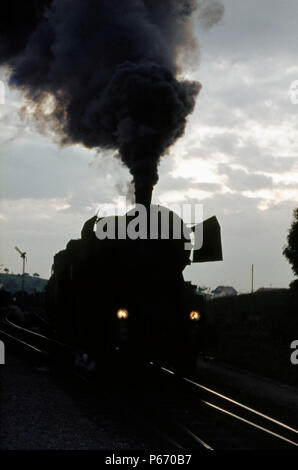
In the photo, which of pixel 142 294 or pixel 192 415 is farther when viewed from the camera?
pixel 142 294

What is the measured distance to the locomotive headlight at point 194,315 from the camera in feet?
39.5

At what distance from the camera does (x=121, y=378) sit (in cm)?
1307

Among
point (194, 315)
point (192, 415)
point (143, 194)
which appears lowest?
point (192, 415)

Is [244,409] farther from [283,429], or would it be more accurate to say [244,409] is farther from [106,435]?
[106,435]

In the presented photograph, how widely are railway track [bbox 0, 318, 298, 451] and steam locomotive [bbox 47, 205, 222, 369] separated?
27.9 inches

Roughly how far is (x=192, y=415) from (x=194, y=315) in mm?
3136

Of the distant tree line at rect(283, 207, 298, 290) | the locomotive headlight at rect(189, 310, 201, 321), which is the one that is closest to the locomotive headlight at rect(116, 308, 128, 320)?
the locomotive headlight at rect(189, 310, 201, 321)

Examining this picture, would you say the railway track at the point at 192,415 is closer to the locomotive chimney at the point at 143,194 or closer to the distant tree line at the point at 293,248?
the locomotive chimney at the point at 143,194

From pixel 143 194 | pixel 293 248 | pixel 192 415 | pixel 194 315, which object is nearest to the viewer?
pixel 192 415

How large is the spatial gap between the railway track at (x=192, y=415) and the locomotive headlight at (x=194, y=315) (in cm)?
136

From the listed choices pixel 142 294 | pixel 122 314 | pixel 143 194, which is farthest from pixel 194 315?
pixel 143 194

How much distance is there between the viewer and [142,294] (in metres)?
11.9

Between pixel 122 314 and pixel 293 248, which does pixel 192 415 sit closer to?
pixel 122 314
